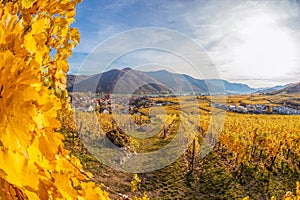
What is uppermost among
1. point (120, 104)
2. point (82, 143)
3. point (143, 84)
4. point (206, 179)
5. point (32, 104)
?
point (143, 84)

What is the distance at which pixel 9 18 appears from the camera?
504mm

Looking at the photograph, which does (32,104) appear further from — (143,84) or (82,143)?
(82,143)

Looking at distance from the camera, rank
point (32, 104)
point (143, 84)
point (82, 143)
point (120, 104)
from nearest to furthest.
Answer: point (32, 104)
point (143, 84)
point (82, 143)
point (120, 104)

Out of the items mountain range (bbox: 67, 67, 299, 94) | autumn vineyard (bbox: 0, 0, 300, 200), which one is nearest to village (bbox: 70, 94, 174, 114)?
autumn vineyard (bbox: 0, 0, 300, 200)

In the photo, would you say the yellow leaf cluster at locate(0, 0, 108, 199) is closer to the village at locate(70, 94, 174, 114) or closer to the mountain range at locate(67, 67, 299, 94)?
the mountain range at locate(67, 67, 299, 94)

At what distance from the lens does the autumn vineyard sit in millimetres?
360

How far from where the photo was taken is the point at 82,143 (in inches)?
606

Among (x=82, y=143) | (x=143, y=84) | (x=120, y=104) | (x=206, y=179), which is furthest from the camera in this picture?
(x=120, y=104)

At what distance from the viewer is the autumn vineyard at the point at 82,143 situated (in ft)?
1.18

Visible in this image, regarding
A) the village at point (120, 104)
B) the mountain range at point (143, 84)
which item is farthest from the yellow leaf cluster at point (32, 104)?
the village at point (120, 104)

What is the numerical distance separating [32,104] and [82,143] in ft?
51.5

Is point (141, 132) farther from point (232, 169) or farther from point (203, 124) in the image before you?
point (232, 169)

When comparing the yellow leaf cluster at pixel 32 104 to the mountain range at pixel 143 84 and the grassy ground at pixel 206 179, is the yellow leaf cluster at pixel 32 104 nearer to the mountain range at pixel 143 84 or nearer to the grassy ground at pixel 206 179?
the mountain range at pixel 143 84

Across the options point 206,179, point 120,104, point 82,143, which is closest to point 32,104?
point 206,179
